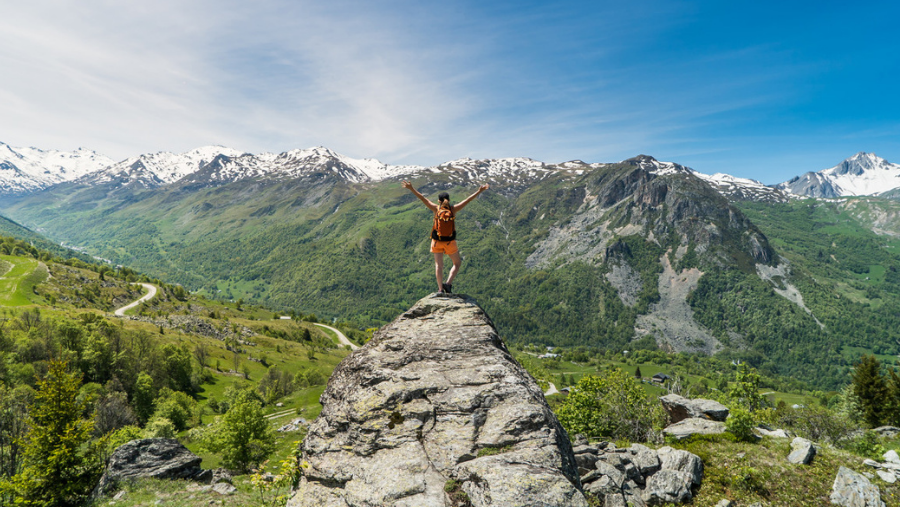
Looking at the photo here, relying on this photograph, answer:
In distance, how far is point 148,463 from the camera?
1106 inches

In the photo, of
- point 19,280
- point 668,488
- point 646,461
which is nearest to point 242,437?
point 646,461

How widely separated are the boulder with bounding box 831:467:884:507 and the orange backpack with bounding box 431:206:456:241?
25940 mm

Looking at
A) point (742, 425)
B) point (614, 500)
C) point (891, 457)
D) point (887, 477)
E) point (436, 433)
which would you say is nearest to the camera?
point (436, 433)

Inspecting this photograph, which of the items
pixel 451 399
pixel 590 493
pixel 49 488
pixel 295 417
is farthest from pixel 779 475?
pixel 295 417

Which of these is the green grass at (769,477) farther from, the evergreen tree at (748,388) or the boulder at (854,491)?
the evergreen tree at (748,388)

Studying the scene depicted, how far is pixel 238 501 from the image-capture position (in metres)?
24.8

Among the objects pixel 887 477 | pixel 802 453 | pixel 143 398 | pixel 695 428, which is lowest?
pixel 143 398

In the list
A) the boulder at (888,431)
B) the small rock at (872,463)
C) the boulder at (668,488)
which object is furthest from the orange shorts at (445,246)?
the boulder at (888,431)

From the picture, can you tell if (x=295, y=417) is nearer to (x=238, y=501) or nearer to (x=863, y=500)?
(x=238, y=501)

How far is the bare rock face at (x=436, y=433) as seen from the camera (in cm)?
1006

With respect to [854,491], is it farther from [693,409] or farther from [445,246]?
[445,246]

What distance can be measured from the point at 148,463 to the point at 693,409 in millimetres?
47755

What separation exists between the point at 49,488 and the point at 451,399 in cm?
2903

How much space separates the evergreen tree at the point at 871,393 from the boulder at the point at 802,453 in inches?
1863
